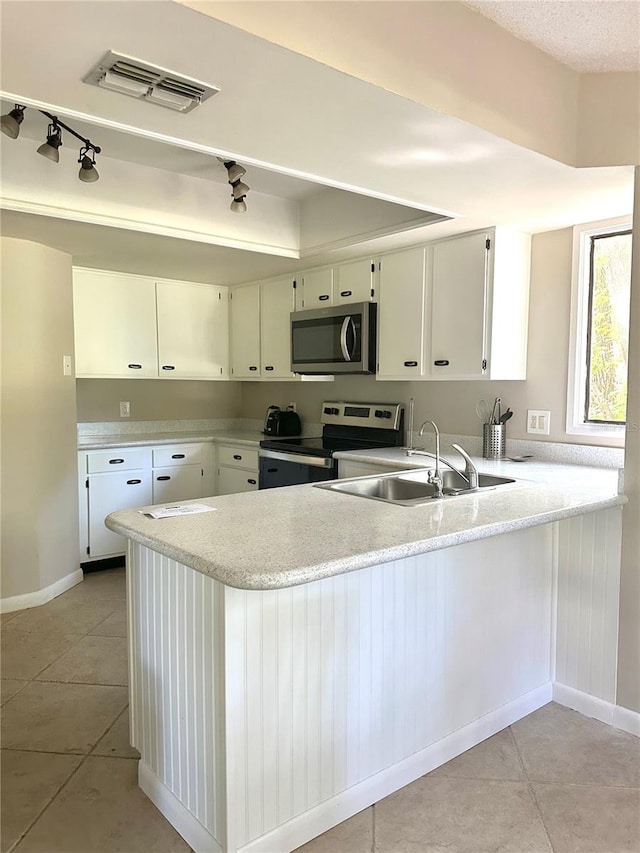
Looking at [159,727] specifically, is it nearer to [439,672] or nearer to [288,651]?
[288,651]

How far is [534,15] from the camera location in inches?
72.5

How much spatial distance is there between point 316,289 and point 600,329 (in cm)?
186

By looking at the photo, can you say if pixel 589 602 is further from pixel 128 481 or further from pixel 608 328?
pixel 128 481

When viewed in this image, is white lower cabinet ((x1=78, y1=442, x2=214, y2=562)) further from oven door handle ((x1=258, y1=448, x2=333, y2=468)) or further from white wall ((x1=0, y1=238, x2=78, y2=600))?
oven door handle ((x1=258, y1=448, x2=333, y2=468))

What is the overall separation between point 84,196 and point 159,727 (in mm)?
2472

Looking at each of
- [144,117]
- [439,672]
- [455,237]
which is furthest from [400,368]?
[144,117]

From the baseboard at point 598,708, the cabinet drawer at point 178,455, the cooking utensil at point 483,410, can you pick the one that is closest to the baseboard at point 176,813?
the baseboard at point 598,708

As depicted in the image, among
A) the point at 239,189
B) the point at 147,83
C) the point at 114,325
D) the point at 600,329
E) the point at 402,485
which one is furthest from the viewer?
the point at 114,325

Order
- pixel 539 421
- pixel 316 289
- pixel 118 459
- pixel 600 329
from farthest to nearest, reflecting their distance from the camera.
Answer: pixel 118 459 → pixel 316 289 → pixel 539 421 → pixel 600 329

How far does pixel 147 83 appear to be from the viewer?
1570 millimetres

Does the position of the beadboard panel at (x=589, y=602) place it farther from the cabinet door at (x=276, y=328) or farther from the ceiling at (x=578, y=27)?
the cabinet door at (x=276, y=328)

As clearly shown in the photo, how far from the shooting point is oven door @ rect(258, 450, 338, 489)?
359 cm

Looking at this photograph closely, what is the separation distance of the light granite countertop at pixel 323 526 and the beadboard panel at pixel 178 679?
14 cm

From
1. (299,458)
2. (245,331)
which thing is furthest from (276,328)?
(299,458)
